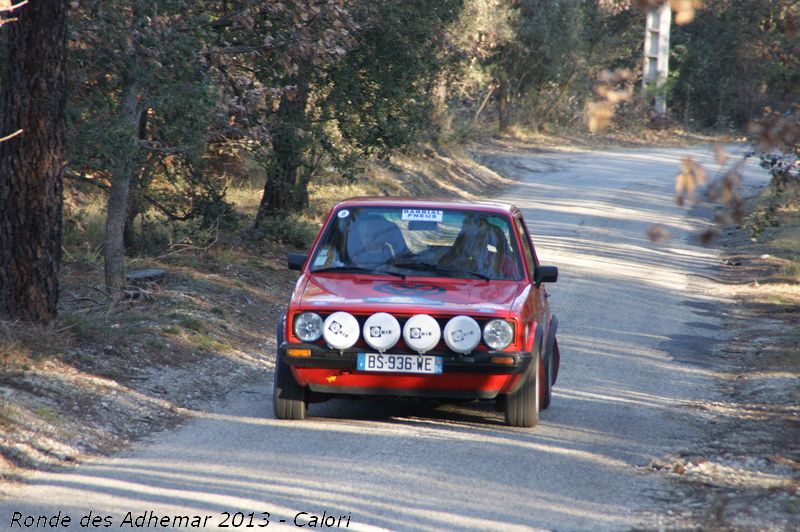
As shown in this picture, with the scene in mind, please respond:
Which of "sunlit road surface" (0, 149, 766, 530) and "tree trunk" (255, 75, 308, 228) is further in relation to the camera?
"tree trunk" (255, 75, 308, 228)

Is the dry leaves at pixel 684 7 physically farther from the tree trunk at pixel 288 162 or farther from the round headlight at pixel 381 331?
the tree trunk at pixel 288 162

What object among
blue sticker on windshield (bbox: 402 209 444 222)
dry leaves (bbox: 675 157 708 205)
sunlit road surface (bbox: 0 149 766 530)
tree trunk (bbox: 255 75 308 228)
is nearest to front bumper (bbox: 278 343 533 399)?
sunlit road surface (bbox: 0 149 766 530)

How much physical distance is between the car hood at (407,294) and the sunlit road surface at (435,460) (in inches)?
35.9

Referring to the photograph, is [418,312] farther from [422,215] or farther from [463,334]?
[422,215]

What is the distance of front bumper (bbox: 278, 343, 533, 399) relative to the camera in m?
7.40

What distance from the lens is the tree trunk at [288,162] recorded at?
49.4 ft

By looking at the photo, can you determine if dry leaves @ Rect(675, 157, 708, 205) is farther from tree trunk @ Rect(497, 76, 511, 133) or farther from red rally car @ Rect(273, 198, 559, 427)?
tree trunk @ Rect(497, 76, 511, 133)

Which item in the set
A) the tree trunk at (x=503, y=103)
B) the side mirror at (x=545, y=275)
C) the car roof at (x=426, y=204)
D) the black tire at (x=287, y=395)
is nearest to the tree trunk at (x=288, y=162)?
the car roof at (x=426, y=204)

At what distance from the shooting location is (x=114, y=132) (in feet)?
34.8

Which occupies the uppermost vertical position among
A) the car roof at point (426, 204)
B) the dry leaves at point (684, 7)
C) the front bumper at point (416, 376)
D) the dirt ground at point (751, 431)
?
the dry leaves at point (684, 7)

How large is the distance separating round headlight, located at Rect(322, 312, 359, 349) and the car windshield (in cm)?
84

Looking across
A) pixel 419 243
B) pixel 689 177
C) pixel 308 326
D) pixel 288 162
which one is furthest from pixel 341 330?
pixel 288 162

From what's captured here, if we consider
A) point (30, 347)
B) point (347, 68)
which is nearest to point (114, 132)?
point (30, 347)

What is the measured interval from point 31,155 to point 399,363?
373cm
